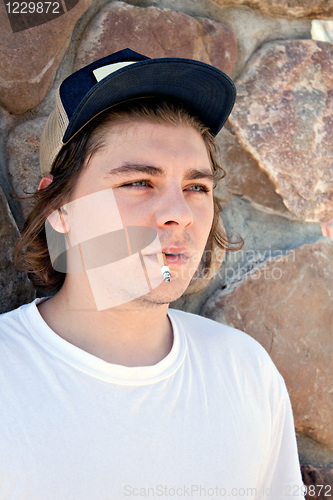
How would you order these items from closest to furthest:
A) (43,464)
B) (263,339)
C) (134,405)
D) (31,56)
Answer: (43,464)
(134,405)
(31,56)
(263,339)

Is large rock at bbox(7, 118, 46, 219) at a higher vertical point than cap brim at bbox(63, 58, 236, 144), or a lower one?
lower

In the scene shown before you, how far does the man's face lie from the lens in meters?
1.00

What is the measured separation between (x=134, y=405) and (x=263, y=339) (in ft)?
1.41

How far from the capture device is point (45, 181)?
3.69 feet

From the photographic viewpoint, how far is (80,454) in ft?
2.88

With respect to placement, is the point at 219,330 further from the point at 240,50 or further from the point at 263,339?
the point at 240,50

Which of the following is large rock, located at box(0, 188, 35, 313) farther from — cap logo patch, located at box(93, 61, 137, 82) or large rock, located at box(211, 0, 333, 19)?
large rock, located at box(211, 0, 333, 19)

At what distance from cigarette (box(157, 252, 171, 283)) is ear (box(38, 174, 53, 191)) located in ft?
0.97

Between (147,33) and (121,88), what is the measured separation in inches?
9.6

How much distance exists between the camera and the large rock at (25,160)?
1.17 meters

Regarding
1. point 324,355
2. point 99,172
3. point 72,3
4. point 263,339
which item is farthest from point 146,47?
point 324,355

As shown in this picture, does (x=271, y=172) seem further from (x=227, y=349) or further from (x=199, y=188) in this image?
(x=227, y=349)

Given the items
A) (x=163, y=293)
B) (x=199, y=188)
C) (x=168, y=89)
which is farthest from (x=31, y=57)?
(x=163, y=293)

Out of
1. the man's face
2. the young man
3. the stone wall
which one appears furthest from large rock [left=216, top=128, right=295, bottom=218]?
the man's face
